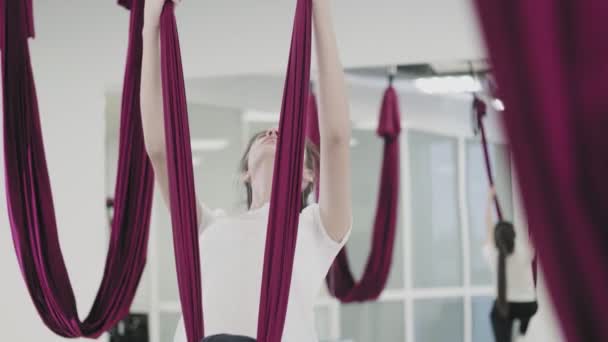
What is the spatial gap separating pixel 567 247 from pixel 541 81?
168mm

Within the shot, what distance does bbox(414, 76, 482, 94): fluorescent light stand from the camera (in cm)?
483

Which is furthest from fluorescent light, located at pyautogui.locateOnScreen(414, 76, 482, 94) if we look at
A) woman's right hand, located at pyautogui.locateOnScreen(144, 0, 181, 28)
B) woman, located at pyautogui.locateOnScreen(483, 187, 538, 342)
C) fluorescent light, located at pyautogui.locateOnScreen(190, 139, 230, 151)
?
woman's right hand, located at pyautogui.locateOnScreen(144, 0, 181, 28)

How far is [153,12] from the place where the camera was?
1695 millimetres

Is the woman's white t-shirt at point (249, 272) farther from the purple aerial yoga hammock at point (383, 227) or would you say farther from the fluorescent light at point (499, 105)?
the purple aerial yoga hammock at point (383, 227)

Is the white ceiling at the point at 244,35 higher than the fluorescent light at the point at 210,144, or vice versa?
the white ceiling at the point at 244,35

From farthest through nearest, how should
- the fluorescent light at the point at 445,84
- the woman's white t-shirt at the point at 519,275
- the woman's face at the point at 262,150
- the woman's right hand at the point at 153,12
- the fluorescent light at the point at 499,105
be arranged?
1. the fluorescent light at the point at 445,84
2. the woman's white t-shirt at the point at 519,275
3. the woman's face at the point at 262,150
4. the woman's right hand at the point at 153,12
5. the fluorescent light at the point at 499,105

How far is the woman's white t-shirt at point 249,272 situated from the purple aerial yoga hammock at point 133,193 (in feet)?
0.48

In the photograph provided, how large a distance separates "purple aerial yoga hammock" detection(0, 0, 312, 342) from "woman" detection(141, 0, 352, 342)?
0.42ft

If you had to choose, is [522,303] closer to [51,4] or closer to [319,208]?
[319,208]

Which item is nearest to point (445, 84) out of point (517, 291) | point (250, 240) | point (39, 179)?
point (517, 291)

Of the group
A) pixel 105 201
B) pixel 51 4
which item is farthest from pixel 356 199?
pixel 51 4

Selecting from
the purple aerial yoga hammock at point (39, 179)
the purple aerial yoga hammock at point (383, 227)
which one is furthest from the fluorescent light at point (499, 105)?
the purple aerial yoga hammock at point (383, 227)

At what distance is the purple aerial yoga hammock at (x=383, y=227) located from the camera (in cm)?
425

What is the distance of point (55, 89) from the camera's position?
13.1ft
